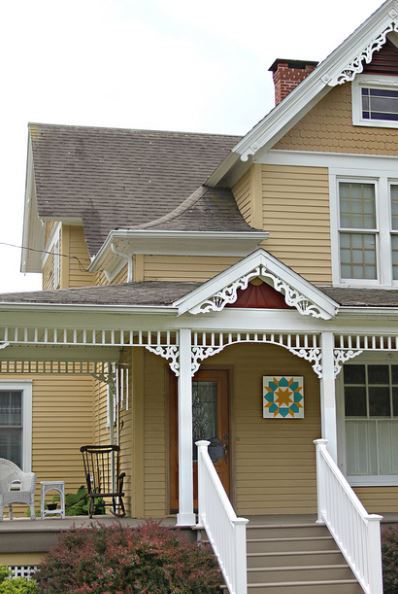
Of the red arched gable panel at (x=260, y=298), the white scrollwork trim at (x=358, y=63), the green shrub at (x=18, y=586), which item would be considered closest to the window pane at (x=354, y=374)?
the red arched gable panel at (x=260, y=298)

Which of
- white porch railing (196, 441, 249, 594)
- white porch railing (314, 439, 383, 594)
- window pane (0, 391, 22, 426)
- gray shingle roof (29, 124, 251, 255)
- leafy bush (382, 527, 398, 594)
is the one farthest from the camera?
window pane (0, 391, 22, 426)

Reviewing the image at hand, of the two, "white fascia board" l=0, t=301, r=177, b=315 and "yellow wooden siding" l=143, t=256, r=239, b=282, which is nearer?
"white fascia board" l=0, t=301, r=177, b=315

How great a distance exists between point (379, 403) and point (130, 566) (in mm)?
5984

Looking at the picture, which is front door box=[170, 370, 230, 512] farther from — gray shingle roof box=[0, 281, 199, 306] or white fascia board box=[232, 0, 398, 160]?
white fascia board box=[232, 0, 398, 160]

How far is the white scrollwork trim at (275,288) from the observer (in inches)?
537

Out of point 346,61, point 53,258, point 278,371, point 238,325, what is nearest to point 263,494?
point 278,371

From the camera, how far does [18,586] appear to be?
40.1 feet

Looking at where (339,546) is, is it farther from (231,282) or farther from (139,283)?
(139,283)

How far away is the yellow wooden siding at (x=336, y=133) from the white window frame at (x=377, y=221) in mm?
385

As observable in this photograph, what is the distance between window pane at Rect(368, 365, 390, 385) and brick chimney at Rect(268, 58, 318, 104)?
605 cm

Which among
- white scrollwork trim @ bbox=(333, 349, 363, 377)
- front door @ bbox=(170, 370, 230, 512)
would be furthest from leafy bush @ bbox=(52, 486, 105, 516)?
white scrollwork trim @ bbox=(333, 349, 363, 377)

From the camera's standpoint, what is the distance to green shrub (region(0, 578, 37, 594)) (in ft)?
39.5

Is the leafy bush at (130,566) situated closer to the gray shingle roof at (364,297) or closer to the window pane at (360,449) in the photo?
the gray shingle roof at (364,297)

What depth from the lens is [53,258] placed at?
23406 millimetres
